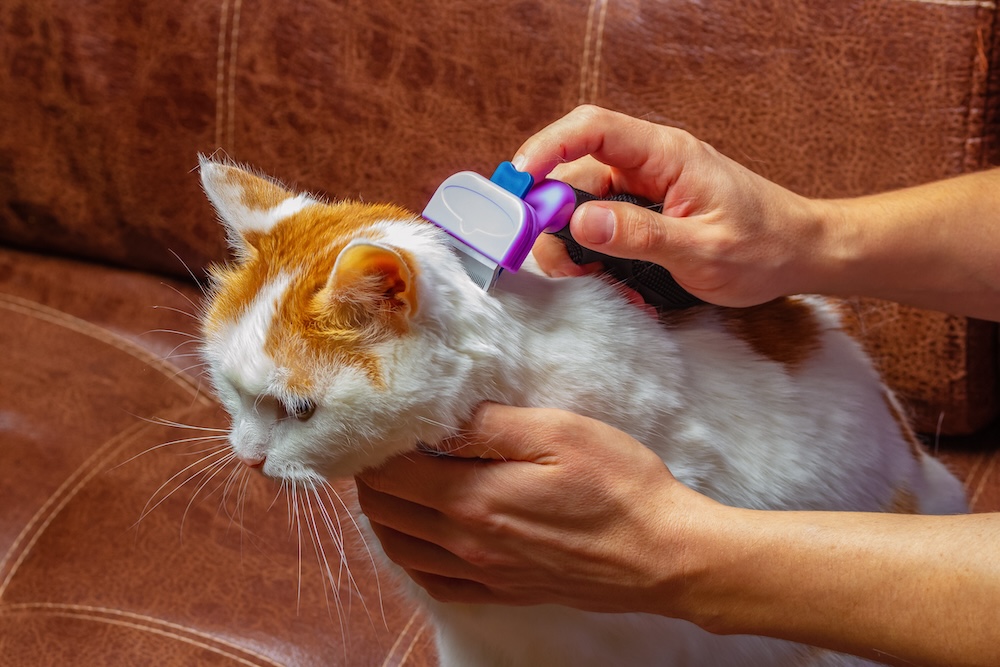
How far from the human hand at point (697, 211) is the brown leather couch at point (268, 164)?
0.31 meters

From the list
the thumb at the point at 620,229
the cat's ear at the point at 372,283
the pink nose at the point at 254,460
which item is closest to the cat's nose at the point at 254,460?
the pink nose at the point at 254,460

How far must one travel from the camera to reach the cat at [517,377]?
62cm

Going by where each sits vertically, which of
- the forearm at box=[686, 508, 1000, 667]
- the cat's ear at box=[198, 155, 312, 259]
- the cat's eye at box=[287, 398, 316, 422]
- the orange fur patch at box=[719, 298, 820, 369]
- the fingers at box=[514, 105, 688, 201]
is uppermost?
the fingers at box=[514, 105, 688, 201]

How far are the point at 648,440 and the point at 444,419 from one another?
0.18 m

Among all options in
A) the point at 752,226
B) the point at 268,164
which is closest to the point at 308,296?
the point at 752,226

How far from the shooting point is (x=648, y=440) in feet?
2.36

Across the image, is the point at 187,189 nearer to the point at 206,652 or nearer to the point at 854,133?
the point at 206,652

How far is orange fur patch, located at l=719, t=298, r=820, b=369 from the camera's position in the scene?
2.62 ft

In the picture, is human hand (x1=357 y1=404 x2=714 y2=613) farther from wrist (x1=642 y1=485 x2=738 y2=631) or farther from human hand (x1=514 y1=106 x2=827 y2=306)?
human hand (x1=514 y1=106 x2=827 y2=306)

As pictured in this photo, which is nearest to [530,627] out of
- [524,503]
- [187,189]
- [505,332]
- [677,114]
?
[524,503]

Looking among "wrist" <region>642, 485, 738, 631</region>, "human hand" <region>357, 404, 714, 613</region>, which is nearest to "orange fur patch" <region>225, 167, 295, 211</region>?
"human hand" <region>357, 404, 714, 613</region>

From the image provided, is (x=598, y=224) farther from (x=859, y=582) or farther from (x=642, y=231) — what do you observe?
(x=859, y=582)

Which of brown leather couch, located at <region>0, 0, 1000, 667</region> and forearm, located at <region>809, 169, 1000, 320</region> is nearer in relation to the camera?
forearm, located at <region>809, 169, 1000, 320</region>

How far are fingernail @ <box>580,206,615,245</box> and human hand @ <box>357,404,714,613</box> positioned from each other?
14 cm
